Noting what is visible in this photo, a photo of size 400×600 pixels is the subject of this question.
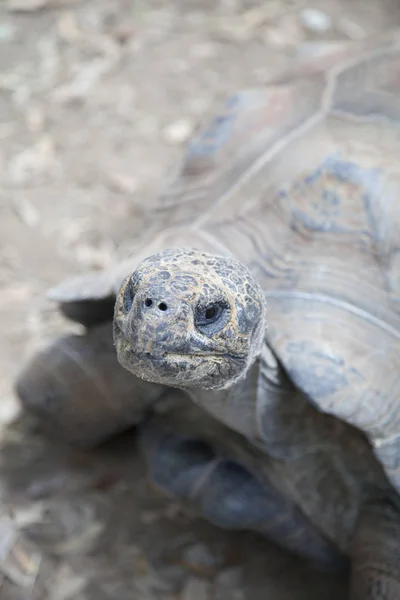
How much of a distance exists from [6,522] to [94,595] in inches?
14.3

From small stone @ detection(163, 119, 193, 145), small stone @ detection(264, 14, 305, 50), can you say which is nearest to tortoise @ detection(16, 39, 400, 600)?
small stone @ detection(163, 119, 193, 145)

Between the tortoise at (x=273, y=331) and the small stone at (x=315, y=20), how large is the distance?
239cm

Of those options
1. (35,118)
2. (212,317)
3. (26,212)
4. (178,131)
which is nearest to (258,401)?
(212,317)

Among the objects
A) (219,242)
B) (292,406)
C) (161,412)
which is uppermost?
(219,242)

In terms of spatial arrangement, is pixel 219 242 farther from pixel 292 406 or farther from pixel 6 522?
pixel 6 522

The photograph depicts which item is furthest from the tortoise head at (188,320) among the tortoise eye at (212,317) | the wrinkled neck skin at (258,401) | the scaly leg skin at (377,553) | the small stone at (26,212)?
the small stone at (26,212)

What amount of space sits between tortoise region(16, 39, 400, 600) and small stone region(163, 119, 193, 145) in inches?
58.4

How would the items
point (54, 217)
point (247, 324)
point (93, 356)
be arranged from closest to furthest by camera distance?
1. point (247, 324)
2. point (93, 356)
3. point (54, 217)

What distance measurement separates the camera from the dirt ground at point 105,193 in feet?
8.69

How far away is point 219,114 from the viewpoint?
2.83 metres

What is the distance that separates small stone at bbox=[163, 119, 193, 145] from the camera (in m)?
4.39

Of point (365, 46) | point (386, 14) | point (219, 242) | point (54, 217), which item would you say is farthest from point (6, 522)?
point (386, 14)

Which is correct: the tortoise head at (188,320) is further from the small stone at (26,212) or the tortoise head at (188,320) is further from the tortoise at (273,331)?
the small stone at (26,212)

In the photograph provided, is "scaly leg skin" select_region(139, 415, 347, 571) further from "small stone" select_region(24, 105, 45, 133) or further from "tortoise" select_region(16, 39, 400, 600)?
"small stone" select_region(24, 105, 45, 133)
